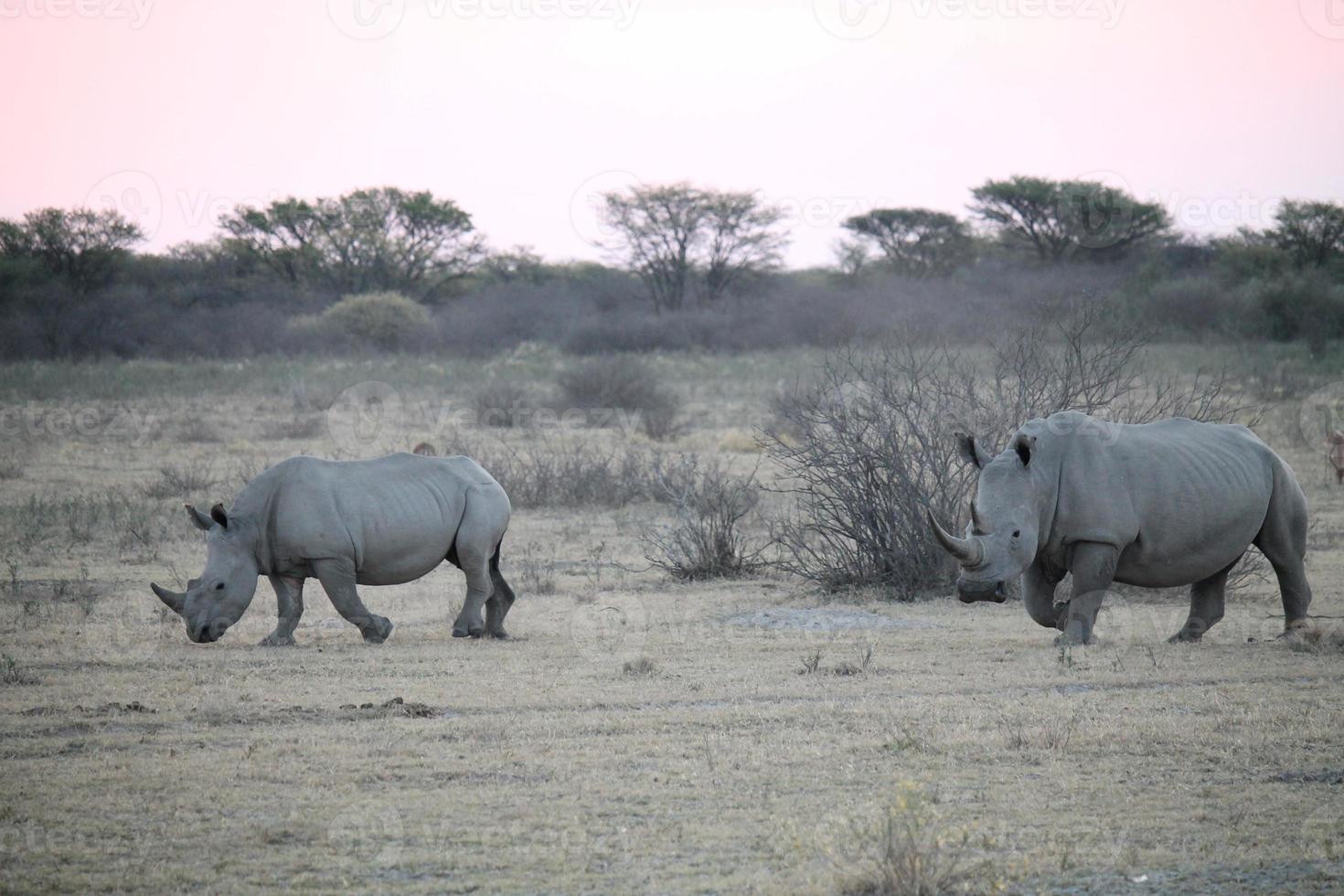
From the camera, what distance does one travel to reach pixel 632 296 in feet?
195

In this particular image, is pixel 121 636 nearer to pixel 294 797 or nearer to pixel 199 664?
pixel 199 664

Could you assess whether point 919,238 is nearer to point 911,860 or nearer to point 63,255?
point 63,255

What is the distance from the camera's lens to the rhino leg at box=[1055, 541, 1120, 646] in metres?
8.55

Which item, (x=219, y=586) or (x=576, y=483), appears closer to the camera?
(x=219, y=586)

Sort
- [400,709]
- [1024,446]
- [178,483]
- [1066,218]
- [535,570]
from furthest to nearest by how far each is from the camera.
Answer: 1. [1066,218]
2. [178,483]
3. [535,570]
4. [1024,446]
5. [400,709]

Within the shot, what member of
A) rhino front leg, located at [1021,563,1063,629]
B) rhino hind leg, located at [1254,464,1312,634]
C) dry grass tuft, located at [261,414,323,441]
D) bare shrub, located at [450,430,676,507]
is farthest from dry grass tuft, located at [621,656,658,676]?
dry grass tuft, located at [261,414,323,441]

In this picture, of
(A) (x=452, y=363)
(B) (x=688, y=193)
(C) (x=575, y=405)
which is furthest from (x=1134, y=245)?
(C) (x=575, y=405)

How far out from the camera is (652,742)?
6613mm

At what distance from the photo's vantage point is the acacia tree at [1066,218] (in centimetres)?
5347

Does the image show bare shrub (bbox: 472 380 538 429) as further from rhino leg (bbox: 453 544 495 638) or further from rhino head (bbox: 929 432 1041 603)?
rhino head (bbox: 929 432 1041 603)

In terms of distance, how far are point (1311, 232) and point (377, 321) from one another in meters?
30.7

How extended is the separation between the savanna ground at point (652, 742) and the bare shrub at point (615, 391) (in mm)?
13878

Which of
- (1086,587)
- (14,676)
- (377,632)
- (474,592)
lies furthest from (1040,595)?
(14,676)

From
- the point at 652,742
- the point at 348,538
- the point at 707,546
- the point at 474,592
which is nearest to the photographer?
the point at 652,742
